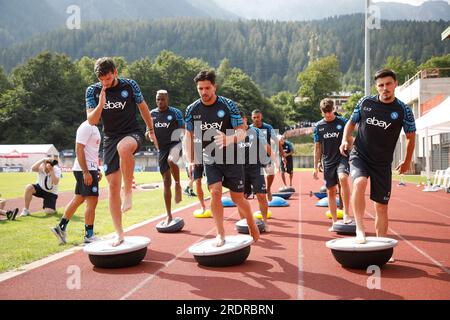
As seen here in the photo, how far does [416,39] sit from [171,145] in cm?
19041

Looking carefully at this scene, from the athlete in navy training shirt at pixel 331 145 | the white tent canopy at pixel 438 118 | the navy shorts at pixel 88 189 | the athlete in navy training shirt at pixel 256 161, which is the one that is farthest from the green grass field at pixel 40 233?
the white tent canopy at pixel 438 118

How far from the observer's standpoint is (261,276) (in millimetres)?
4824

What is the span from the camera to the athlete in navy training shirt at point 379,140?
17.2ft

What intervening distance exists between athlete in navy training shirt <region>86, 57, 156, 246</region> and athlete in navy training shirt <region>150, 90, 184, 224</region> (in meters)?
2.35

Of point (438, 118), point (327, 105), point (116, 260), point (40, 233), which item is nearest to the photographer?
point (116, 260)

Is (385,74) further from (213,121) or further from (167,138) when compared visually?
(167,138)

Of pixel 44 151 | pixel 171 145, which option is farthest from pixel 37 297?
pixel 44 151

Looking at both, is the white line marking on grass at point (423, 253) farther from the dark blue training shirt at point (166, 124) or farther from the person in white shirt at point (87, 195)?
the person in white shirt at point (87, 195)

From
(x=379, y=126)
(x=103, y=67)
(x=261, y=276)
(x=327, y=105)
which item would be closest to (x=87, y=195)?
(x=103, y=67)

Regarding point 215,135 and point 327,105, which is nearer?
point 215,135

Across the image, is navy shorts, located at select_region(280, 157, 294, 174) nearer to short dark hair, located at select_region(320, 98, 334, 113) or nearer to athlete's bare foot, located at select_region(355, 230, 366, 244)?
short dark hair, located at select_region(320, 98, 334, 113)

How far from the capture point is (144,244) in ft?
17.4

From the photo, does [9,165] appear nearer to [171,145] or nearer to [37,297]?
[171,145]

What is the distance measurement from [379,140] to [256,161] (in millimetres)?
3352
